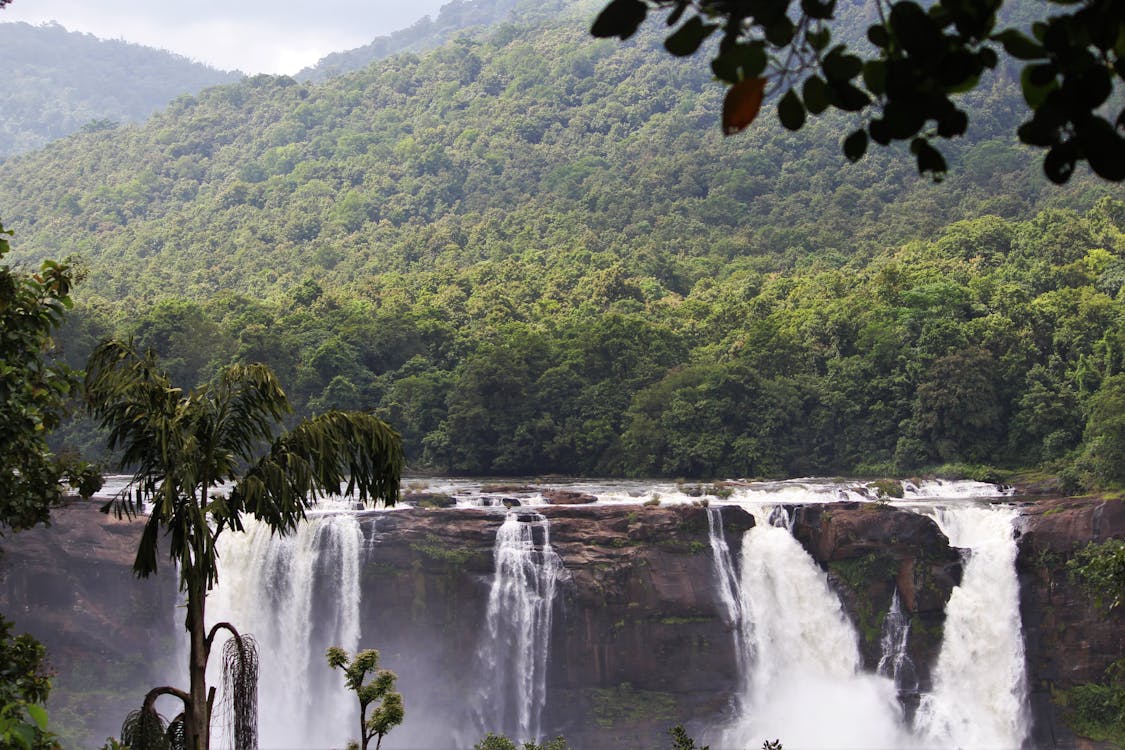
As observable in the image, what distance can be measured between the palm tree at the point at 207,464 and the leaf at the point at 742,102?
5427 mm

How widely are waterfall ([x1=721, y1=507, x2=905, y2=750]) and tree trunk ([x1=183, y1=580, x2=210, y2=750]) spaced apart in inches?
866

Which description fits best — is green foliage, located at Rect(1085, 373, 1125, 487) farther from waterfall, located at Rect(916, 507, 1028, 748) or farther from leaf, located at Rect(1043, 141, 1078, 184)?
leaf, located at Rect(1043, 141, 1078, 184)

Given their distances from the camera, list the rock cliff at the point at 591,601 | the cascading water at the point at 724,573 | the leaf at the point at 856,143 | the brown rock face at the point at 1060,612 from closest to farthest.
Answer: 1. the leaf at the point at 856,143
2. the brown rock face at the point at 1060,612
3. the rock cliff at the point at 591,601
4. the cascading water at the point at 724,573

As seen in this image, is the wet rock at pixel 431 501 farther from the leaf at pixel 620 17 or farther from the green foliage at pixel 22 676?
the leaf at pixel 620 17

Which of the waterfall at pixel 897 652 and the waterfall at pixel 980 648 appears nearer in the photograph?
the waterfall at pixel 980 648

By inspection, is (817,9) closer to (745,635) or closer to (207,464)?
(207,464)

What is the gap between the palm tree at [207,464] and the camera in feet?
25.4

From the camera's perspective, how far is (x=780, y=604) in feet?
96.9

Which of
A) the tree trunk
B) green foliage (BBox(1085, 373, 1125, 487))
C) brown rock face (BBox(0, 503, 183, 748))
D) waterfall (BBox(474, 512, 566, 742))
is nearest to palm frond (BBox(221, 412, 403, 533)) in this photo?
the tree trunk

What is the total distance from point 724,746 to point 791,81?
87.1 feet

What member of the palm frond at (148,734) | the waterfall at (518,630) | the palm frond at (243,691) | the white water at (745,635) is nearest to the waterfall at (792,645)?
the white water at (745,635)

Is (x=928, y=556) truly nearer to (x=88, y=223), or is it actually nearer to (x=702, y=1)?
(x=702, y=1)

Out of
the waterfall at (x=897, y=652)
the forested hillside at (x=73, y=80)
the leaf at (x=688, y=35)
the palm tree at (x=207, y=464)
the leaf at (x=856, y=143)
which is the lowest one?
the waterfall at (x=897, y=652)

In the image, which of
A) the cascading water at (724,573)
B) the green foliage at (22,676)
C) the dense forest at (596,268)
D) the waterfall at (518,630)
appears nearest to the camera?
the green foliage at (22,676)
